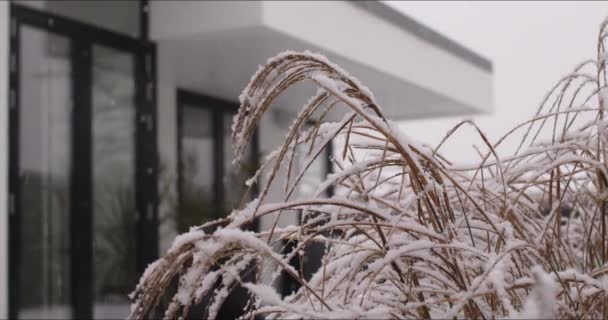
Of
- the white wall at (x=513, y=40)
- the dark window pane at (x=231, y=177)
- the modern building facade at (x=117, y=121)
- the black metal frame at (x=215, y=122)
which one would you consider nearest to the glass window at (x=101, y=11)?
the modern building facade at (x=117, y=121)

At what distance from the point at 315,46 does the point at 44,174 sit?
238 centimetres

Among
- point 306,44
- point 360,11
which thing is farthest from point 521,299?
point 360,11

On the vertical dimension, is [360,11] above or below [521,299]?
above

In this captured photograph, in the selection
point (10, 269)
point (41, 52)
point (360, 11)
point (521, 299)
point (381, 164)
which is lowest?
point (10, 269)

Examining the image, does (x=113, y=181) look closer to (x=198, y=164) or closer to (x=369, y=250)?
(x=198, y=164)

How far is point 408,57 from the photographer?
827 centimetres

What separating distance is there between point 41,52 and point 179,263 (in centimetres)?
443

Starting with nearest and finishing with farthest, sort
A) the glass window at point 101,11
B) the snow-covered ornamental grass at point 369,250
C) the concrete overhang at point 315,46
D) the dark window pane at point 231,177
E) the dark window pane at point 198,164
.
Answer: the snow-covered ornamental grass at point 369,250, the glass window at point 101,11, the concrete overhang at point 315,46, the dark window pane at point 198,164, the dark window pane at point 231,177

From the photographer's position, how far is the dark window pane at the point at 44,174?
4.62 m

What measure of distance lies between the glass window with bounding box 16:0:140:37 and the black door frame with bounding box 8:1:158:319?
0.14 feet

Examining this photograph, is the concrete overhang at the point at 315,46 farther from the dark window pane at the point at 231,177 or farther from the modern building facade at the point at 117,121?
the dark window pane at the point at 231,177

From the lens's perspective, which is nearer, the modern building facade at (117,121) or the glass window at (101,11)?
the modern building facade at (117,121)

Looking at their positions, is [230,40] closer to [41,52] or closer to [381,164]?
[41,52]

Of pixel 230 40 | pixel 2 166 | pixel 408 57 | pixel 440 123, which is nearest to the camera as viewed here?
pixel 2 166
